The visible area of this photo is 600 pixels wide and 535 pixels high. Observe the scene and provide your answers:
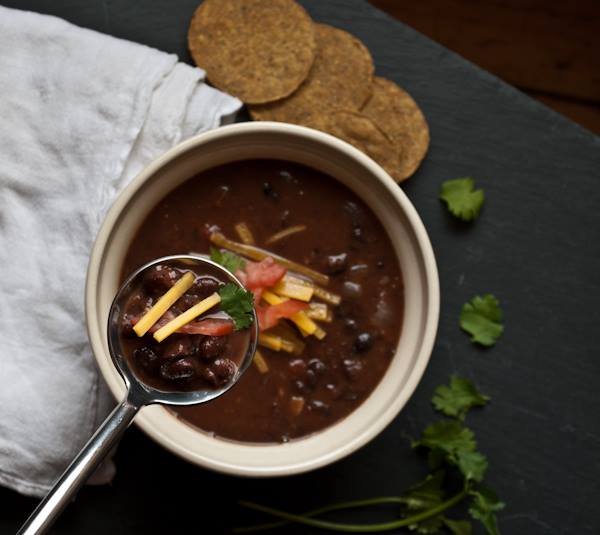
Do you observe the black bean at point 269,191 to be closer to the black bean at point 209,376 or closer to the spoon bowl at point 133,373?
the spoon bowl at point 133,373

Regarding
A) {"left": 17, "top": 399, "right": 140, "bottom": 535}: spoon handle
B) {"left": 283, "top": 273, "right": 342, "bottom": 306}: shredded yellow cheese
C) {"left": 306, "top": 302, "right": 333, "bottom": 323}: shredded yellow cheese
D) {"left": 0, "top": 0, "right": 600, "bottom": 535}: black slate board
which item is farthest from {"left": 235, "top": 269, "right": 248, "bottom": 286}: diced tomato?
{"left": 0, "top": 0, "right": 600, "bottom": 535}: black slate board

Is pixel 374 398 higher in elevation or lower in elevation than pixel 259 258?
lower

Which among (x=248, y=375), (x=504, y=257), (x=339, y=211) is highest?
(x=339, y=211)

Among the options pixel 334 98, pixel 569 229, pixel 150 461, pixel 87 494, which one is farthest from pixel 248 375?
pixel 569 229

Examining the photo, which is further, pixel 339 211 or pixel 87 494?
pixel 87 494

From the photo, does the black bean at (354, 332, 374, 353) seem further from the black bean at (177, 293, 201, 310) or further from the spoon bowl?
the black bean at (177, 293, 201, 310)

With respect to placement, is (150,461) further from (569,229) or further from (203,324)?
(569,229)
